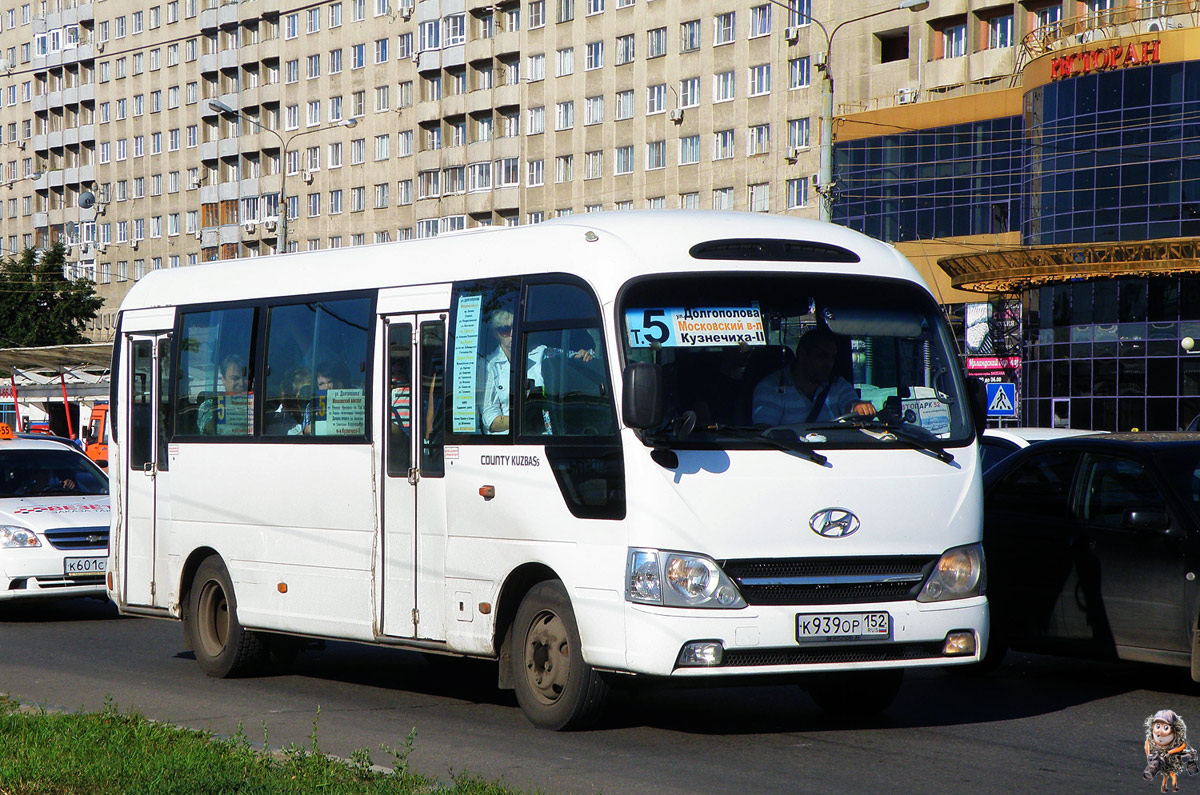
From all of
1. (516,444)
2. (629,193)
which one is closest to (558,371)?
(516,444)

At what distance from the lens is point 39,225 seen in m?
108

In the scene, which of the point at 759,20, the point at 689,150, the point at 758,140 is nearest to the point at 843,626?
the point at 758,140

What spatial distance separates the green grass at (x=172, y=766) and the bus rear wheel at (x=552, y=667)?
873 millimetres

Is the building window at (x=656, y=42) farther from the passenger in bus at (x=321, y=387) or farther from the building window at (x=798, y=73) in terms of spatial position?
the passenger in bus at (x=321, y=387)

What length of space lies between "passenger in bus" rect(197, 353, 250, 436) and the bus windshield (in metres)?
3.86

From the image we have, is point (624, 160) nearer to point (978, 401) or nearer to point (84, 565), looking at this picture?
point (84, 565)

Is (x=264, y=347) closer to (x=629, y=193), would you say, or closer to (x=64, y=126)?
(x=629, y=193)

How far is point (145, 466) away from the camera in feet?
40.7

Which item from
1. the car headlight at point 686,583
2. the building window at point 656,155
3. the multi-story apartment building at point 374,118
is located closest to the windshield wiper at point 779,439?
the car headlight at point 686,583

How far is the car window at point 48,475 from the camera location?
16.6 m

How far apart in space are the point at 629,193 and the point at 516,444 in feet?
211

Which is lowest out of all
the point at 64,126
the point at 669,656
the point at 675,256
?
the point at 669,656

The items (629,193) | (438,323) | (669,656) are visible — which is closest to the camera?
(669,656)

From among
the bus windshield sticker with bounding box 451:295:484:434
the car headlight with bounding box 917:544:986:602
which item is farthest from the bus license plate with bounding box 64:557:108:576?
the car headlight with bounding box 917:544:986:602
